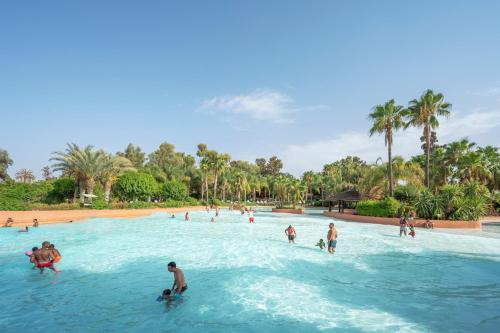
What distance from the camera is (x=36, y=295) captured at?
34.4 ft

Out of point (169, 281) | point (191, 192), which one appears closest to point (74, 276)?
point (169, 281)

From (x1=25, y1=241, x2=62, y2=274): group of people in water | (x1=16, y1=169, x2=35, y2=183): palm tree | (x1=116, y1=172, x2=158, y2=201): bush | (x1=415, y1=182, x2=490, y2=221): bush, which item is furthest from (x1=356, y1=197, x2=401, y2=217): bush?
(x1=16, y1=169, x2=35, y2=183): palm tree

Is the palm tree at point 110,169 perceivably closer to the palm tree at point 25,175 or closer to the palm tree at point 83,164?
the palm tree at point 83,164

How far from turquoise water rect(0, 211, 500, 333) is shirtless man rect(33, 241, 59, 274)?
16.7 inches

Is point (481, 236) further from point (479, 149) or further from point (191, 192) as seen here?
point (191, 192)

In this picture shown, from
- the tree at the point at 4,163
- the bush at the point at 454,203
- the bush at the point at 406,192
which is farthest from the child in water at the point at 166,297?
the tree at the point at 4,163

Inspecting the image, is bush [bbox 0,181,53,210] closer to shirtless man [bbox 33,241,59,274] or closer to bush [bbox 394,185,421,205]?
shirtless man [bbox 33,241,59,274]

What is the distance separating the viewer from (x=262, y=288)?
1124cm

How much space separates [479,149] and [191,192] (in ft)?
199

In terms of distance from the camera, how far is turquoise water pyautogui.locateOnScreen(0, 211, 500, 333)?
26.9 feet

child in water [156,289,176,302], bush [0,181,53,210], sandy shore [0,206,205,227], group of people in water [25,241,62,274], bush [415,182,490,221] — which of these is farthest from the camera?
bush [0,181,53,210]

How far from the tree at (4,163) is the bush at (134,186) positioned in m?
32.1

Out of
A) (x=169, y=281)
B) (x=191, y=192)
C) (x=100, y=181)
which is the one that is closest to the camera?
(x=169, y=281)

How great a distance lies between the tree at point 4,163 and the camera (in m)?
65.4
